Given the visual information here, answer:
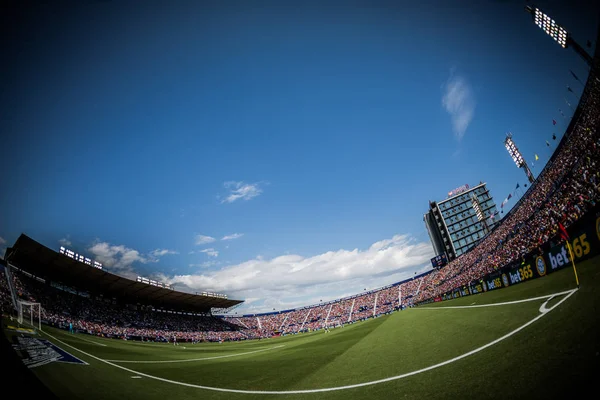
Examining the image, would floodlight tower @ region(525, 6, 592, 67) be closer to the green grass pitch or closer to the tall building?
the green grass pitch

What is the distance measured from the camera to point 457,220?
310ft

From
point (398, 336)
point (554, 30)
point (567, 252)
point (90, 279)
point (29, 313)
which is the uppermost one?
point (554, 30)

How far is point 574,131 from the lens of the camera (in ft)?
94.8

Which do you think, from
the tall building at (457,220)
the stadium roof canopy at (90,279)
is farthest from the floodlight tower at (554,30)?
the tall building at (457,220)

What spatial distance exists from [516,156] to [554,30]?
3225 centimetres

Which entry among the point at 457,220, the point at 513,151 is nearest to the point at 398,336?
the point at 513,151

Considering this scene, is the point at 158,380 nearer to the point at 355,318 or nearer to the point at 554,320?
the point at 554,320

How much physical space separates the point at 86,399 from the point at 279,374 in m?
6.55

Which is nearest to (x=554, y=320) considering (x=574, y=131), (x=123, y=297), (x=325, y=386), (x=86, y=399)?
(x=325, y=386)

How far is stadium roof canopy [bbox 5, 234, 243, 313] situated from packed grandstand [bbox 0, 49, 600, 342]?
1.30 metres

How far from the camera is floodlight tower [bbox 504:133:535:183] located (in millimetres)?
47594

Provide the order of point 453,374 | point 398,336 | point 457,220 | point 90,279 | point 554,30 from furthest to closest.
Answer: point 457,220
point 90,279
point 554,30
point 398,336
point 453,374

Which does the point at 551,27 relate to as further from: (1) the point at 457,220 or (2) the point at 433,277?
(1) the point at 457,220

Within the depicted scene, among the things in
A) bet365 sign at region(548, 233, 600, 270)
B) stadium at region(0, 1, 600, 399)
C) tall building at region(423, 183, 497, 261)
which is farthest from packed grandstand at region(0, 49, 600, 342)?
tall building at region(423, 183, 497, 261)
